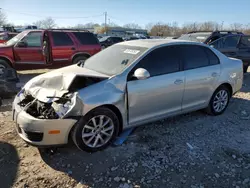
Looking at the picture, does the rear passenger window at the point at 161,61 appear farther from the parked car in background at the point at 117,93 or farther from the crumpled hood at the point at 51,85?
the crumpled hood at the point at 51,85

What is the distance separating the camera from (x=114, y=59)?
13.2ft

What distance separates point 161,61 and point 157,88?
0.50m

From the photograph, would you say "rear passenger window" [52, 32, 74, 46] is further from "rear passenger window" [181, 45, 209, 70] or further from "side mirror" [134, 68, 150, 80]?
"side mirror" [134, 68, 150, 80]

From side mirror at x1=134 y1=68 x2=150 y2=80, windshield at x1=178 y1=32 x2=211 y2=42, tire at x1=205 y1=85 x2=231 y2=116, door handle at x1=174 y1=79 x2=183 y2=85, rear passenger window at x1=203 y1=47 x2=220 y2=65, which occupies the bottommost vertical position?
tire at x1=205 y1=85 x2=231 y2=116

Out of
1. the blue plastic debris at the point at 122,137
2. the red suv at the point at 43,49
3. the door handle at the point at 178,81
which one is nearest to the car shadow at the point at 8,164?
the blue plastic debris at the point at 122,137

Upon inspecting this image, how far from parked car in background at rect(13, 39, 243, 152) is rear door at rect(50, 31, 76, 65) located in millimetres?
4669

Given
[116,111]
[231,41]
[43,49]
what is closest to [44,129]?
[116,111]

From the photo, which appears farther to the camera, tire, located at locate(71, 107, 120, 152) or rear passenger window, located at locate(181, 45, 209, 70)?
rear passenger window, located at locate(181, 45, 209, 70)

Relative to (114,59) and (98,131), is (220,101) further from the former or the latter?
(98,131)

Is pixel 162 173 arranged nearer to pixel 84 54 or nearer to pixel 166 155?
pixel 166 155

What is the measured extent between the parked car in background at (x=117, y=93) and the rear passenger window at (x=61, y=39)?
4759mm

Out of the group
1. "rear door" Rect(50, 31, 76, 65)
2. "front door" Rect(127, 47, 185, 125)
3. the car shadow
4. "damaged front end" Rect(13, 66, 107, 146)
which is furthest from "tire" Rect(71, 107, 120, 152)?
"rear door" Rect(50, 31, 76, 65)

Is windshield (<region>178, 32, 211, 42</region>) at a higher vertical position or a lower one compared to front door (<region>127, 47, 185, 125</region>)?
higher

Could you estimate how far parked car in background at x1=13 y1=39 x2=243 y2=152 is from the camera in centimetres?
306
